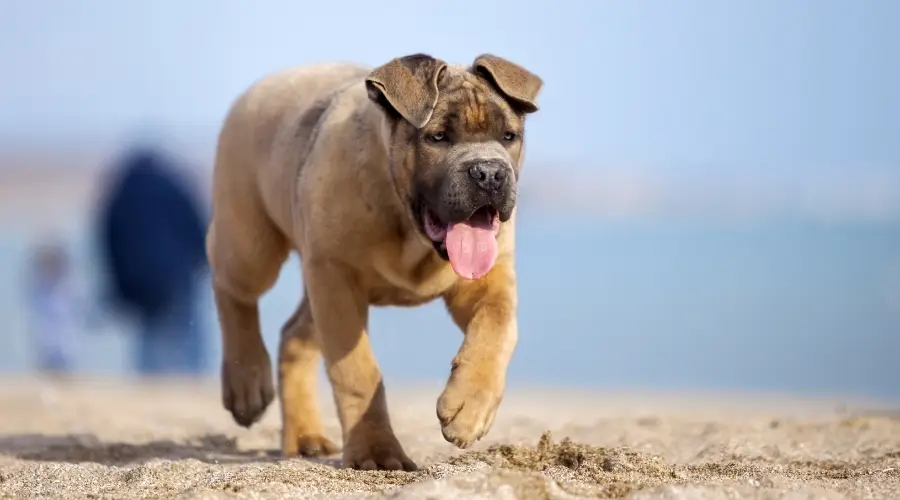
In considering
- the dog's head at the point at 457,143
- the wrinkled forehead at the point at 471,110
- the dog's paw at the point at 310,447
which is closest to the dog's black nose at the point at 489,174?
the dog's head at the point at 457,143

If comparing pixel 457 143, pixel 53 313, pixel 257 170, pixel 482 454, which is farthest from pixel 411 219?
pixel 53 313

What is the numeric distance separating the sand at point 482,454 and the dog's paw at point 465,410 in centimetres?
14

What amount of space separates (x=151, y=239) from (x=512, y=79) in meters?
8.23

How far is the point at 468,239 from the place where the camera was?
6484 mm

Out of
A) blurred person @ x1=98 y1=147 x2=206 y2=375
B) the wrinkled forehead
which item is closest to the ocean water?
blurred person @ x1=98 y1=147 x2=206 y2=375

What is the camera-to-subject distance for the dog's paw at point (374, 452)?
6.61m

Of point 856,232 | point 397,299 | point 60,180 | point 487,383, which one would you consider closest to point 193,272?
point 397,299

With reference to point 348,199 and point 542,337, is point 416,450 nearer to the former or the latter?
point 348,199

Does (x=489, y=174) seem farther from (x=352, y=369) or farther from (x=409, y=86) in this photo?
(x=352, y=369)

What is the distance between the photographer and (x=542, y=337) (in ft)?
66.3

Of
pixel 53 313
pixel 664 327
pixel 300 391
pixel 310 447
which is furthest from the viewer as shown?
pixel 664 327

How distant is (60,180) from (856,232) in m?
36.6

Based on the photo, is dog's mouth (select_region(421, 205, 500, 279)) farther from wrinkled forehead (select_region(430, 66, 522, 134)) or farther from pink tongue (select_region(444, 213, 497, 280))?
wrinkled forehead (select_region(430, 66, 522, 134))

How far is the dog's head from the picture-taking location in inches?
251
